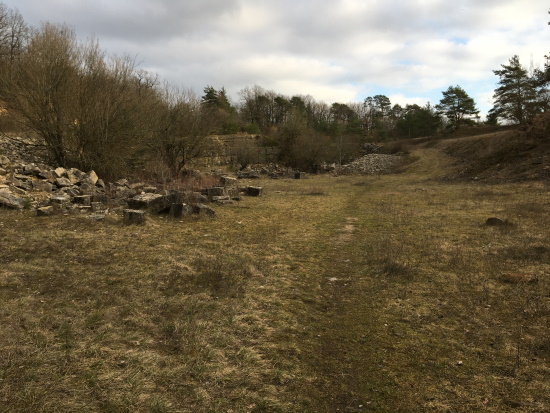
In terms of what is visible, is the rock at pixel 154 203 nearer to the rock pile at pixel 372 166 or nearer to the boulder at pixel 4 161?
the boulder at pixel 4 161

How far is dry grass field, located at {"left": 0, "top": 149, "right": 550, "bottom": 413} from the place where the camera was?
3178 millimetres

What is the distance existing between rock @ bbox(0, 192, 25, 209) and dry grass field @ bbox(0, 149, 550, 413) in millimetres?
1169

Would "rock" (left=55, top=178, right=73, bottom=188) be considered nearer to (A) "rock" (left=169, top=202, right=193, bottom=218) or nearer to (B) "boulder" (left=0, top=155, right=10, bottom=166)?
(B) "boulder" (left=0, top=155, right=10, bottom=166)

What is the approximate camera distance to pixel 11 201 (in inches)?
400

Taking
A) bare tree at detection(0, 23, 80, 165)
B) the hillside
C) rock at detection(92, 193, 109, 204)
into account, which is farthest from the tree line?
the hillside

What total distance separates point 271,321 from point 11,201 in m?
9.61

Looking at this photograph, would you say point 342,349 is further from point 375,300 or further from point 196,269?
point 196,269

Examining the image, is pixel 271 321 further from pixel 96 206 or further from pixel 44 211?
pixel 96 206

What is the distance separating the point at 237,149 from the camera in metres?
36.7

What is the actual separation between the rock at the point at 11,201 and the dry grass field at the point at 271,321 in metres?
1.17

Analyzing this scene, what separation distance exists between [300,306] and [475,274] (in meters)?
3.33

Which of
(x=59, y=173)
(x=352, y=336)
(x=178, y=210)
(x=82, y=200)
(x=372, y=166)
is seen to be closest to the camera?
(x=352, y=336)

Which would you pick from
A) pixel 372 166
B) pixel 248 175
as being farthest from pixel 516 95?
pixel 248 175

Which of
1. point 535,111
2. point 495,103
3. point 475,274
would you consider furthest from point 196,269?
point 495,103
